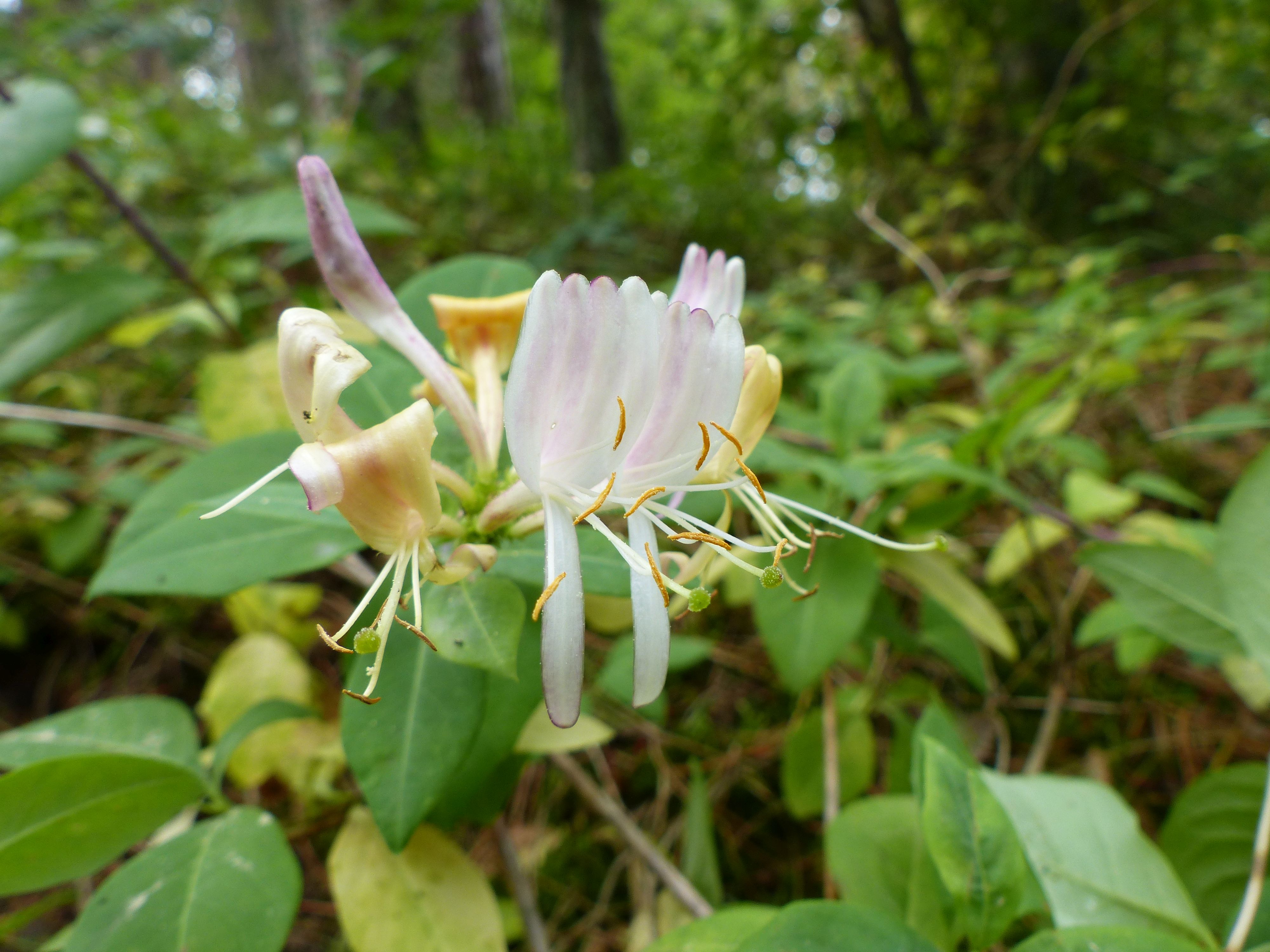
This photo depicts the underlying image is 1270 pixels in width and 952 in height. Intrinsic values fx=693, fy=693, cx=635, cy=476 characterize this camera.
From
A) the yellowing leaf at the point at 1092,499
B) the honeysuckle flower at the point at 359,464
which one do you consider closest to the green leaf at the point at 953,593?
the yellowing leaf at the point at 1092,499

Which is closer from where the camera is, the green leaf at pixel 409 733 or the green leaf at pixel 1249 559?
the green leaf at pixel 409 733

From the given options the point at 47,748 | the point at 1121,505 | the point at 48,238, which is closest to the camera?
the point at 47,748

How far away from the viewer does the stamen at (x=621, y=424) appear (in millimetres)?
449

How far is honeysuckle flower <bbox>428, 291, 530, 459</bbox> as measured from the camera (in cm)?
65

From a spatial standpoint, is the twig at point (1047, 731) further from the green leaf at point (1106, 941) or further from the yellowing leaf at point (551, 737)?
the yellowing leaf at point (551, 737)

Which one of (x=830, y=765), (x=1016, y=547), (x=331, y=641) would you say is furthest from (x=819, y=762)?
(x=331, y=641)

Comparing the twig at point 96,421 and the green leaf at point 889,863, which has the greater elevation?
the twig at point 96,421

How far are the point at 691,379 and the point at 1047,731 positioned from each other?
0.90m

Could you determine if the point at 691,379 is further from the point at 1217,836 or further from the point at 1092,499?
the point at 1092,499

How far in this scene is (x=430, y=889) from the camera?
71cm

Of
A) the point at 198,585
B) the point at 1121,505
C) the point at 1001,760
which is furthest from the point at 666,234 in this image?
the point at 198,585

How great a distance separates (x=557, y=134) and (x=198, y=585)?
3695 mm

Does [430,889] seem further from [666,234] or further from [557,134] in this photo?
[557,134]

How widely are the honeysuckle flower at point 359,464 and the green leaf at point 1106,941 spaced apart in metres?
0.49
